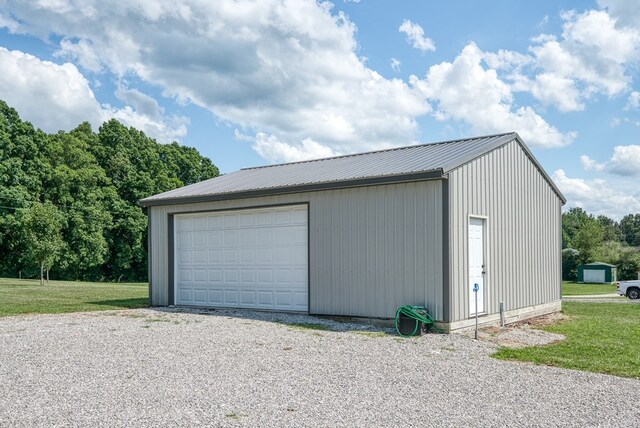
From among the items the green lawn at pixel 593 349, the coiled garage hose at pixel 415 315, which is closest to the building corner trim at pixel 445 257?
the coiled garage hose at pixel 415 315

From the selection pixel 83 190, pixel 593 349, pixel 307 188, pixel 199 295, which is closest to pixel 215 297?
pixel 199 295

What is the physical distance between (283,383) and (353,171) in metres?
6.37

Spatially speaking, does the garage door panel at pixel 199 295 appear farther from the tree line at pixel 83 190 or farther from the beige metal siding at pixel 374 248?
the tree line at pixel 83 190

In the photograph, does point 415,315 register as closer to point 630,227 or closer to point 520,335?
point 520,335

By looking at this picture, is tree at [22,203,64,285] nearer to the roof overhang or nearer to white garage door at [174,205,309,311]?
the roof overhang

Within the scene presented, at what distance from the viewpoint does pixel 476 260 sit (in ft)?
36.0

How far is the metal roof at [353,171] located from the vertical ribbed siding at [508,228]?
0.94ft

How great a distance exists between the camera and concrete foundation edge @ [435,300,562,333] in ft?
32.4

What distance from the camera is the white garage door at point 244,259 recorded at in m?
12.2

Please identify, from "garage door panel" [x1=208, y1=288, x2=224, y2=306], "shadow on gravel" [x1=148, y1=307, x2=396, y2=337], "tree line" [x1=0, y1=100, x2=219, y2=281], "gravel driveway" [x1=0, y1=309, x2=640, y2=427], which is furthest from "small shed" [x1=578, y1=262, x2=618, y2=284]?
"gravel driveway" [x1=0, y1=309, x2=640, y2=427]

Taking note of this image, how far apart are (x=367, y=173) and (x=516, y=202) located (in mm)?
3621

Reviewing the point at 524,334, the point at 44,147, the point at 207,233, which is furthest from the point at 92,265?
the point at 524,334

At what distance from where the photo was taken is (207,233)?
13727mm

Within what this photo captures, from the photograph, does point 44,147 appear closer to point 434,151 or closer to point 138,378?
point 434,151
